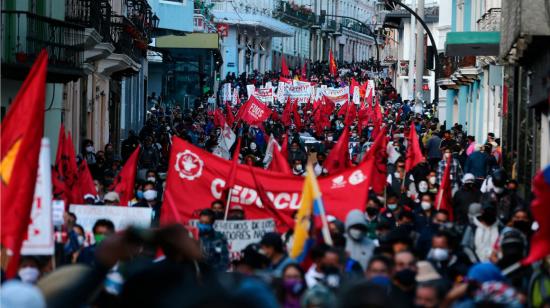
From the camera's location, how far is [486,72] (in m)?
37.4

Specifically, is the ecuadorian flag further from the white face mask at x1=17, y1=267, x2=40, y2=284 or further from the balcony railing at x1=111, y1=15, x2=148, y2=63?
the balcony railing at x1=111, y1=15, x2=148, y2=63

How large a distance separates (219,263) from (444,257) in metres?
→ 2.22

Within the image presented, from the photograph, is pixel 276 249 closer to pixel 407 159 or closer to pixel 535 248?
pixel 535 248

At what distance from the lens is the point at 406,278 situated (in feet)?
34.2

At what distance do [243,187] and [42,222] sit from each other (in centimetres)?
513

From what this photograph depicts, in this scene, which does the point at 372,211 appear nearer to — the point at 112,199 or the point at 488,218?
the point at 488,218

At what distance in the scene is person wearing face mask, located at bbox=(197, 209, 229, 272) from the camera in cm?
1382

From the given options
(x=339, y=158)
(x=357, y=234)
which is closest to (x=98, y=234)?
(x=357, y=234)

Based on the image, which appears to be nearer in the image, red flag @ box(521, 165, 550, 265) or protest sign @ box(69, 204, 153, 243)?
red flag @ box(521, 165, 550, 265)

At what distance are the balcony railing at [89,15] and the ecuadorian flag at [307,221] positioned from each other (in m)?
15.6

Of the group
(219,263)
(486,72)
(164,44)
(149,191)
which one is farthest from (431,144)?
(164,44)

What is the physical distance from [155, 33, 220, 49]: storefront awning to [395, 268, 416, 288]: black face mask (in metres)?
50.1

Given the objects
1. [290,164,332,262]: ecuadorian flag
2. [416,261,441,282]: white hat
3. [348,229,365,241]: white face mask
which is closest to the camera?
[416,261,441,282]: white hat

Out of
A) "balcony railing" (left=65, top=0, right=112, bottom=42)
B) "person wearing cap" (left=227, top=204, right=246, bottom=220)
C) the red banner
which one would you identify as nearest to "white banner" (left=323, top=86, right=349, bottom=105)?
"balcony railing" (left=65, top=0, right=112, bottom=42)
